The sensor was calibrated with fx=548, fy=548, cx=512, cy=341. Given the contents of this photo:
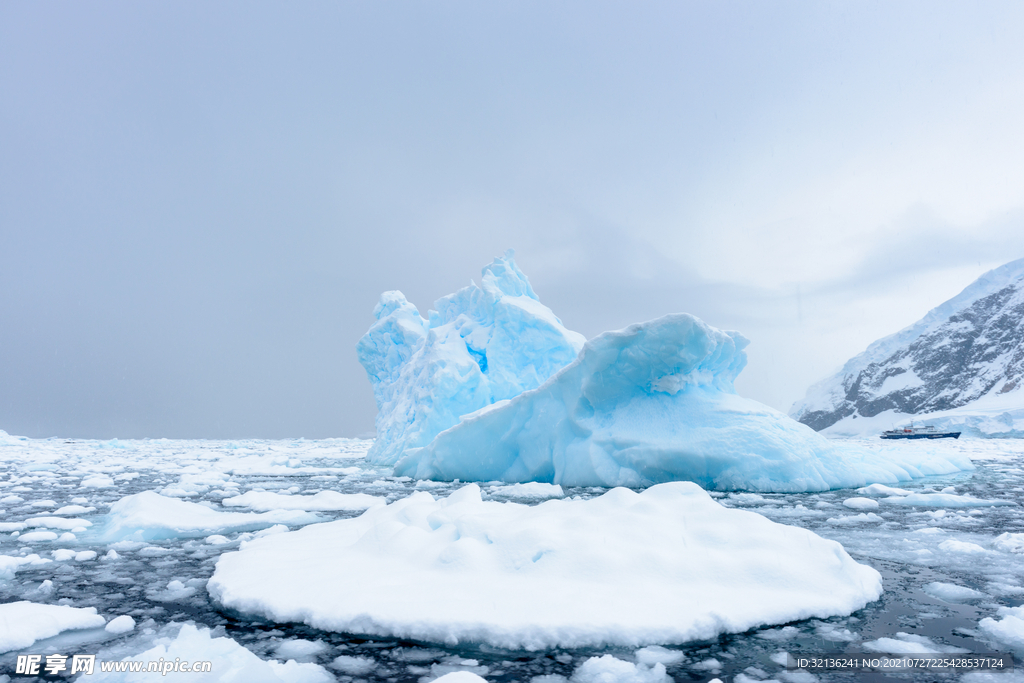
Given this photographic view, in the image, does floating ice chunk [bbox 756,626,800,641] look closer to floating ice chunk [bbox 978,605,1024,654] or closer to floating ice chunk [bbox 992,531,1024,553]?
floating ice chunk [bbox 978,605,1024,654]

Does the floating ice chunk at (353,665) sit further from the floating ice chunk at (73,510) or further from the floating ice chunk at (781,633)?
the floating ice chunk at (73,510)

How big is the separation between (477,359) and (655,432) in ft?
34.2

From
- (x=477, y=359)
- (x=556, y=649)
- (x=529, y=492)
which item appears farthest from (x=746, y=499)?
(x=477, y=359)

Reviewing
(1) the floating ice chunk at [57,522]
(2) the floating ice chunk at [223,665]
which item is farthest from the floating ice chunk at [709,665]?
(1) the floating ice chunk at [57,522]

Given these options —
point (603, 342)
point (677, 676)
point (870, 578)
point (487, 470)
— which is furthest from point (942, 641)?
point (487, 470)

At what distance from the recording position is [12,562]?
14.6 ft

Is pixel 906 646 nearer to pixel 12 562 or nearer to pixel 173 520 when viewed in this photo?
pixel 12 562

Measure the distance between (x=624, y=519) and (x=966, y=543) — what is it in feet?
10.2

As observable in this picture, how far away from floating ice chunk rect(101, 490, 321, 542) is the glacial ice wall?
1047 centimetres

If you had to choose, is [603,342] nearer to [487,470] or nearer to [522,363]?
[487,470]

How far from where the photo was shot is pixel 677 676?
2498 millimetres

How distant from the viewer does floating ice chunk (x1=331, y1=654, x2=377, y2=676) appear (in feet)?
8.46

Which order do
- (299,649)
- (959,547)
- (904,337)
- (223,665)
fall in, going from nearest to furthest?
1. (223,665)
2. (299,649)
3. (959,547)
4. (904,337)

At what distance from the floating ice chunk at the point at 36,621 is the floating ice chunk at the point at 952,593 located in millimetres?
5146
